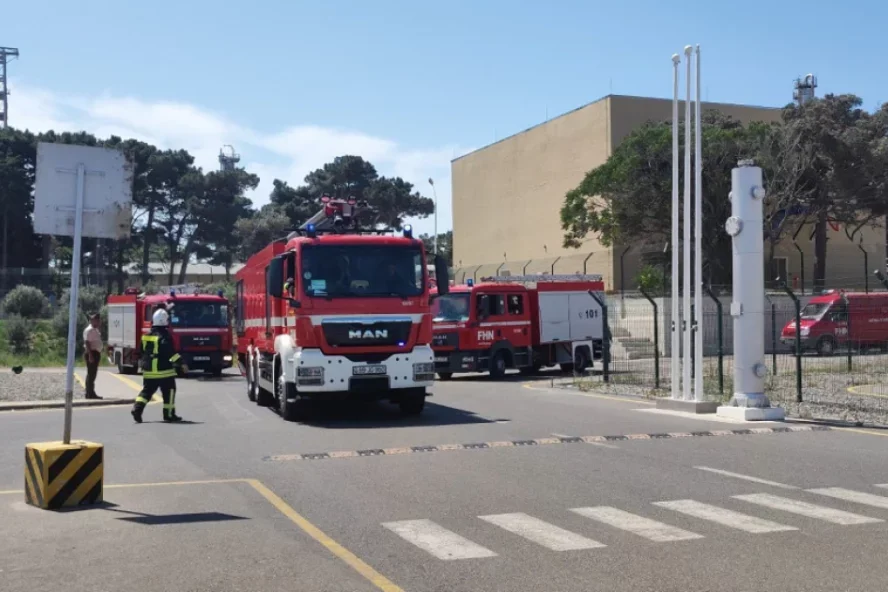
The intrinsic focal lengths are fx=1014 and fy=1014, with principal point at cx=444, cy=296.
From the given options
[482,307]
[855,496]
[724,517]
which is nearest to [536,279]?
[482,307]

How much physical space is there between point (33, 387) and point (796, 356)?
17694mm

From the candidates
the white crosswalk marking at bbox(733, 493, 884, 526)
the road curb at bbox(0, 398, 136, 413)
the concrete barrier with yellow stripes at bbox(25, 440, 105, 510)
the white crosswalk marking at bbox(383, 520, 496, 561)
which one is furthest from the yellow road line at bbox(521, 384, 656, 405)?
the concrete barrier with yellow stripes at bbox(25, 440, 105, 510)

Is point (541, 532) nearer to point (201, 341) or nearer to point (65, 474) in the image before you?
point (65, 474)

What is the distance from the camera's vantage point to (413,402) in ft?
57.1

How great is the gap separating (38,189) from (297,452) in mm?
4982

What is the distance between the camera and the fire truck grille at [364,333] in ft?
52.5

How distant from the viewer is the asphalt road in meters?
6.66

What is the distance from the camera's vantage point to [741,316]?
16625mm

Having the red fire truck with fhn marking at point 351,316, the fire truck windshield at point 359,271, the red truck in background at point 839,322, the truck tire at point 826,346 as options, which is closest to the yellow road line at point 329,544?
the red fire truck with fhn marking at point 351,316

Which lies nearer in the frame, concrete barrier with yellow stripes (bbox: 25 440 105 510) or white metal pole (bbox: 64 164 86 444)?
concrete barrier with yellow stripes (bbox: 25 440 105 510)

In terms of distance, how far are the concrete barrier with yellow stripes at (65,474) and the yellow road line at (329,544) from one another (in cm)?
158

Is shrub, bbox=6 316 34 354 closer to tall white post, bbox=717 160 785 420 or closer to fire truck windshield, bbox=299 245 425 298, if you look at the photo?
fire truck windshield, bbox=299 245 425 298

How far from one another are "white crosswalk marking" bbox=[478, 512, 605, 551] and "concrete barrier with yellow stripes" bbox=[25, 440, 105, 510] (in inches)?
141

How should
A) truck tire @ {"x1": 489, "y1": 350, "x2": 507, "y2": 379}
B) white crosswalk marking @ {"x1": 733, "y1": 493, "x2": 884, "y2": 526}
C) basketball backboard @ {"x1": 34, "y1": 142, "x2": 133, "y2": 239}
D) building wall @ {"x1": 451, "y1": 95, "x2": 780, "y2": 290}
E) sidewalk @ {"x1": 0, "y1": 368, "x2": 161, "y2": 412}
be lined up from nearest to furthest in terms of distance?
white crosswalk marking @ {"x1": 733, "y1": 493, "x2": 884, "y2": 526}, basketball backboard @ {"x1": 34, "y1": 142, "x2": 133, "y2": 239}, sidewalk @ {"x1": 0, "y1": 368, "x2": 161, "y2": 412}, truck tire @ {"x1": 489, "y1": 350, "x2": 507, "y2": 379}, building wall @ {"x1": 451, "y1": 95, "x2": 780, "y2": 290}
